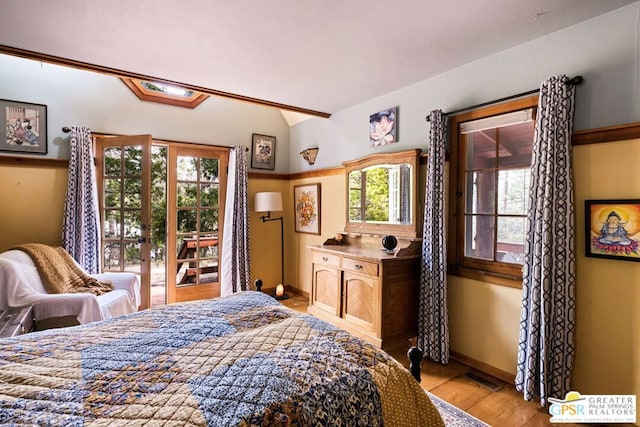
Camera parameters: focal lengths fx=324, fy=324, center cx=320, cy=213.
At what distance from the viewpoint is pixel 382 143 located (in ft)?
10.8

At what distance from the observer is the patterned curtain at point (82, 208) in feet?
10.7

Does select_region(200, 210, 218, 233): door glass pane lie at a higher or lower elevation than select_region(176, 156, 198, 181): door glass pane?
lower

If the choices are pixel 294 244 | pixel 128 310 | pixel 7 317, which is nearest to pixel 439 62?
pixel 294 244

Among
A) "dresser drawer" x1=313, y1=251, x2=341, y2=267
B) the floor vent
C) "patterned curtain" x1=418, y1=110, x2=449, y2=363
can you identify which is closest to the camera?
the floor vent

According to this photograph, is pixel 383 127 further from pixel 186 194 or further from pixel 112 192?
pixel 112 192

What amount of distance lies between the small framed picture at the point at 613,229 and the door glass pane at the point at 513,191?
1.32 feet

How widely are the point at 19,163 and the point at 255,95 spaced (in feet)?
7.95

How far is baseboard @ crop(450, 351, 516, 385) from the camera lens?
236cm

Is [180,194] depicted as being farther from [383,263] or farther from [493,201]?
[493,201]

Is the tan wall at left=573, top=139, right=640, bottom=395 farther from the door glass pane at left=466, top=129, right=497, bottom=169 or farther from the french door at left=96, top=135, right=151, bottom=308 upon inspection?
the french door at left=96, top=135, right=151, bottom=308

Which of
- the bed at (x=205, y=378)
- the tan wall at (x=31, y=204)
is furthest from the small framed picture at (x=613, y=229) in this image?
the tan wall at (x=31, y=204)

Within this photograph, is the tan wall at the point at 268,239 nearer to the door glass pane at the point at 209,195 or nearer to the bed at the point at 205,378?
the door glass pane at the point at 209,195

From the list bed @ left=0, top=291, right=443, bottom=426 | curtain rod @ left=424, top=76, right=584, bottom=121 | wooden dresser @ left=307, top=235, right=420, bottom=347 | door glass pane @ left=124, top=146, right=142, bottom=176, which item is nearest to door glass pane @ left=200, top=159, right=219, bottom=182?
door glass pane @ left=124, top=146, right=142, bottom=176

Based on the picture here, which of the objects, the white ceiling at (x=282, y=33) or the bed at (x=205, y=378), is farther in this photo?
the white ceiling at (x=282, y=33)
